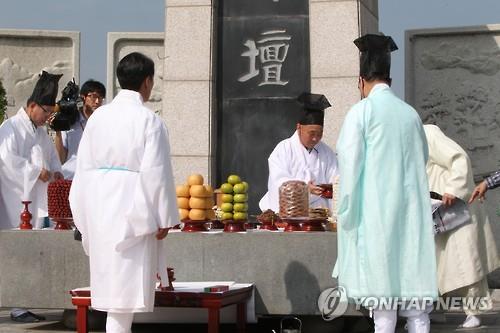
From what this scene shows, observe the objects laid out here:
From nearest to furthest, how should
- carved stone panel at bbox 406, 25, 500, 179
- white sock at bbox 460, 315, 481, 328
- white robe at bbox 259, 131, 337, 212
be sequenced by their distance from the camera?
white sock at bbox 460, 315, 481, 328 → white robe at bbox 259, 131, 337, 212 → carved stone panel at bbox 406, 25, 500, 179

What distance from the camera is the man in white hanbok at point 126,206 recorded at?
16.4 feet

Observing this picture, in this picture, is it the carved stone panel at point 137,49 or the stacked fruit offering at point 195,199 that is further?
the carved stone panel at point 137,49

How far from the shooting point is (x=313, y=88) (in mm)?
8742

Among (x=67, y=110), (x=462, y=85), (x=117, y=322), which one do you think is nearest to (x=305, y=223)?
(x=117, y=322)

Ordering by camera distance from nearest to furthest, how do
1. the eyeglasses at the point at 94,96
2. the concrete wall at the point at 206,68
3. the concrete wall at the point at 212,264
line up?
the concrete wall at the point at 212,264 → the eyeglasses at the point at 94,96 → the concrete wall at the point at 206,68

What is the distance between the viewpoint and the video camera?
8.26 m

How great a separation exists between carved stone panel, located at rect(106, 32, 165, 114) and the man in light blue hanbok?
241 inches

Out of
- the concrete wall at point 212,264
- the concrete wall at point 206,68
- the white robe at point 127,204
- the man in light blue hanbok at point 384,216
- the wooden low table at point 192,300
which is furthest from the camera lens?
the concrete wall at point 206,68

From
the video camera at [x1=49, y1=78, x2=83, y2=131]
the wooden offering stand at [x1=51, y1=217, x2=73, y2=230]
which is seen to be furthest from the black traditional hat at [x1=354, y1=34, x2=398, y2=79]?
the video camera at [x1=49, y1=78, x2=83, y2=131]

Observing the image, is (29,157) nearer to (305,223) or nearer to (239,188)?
(239,188)

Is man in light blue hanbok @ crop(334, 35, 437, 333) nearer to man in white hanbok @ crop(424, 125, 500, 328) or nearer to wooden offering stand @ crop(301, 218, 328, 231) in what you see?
wooden offering stand @ crop(301, 218, 328, 231)

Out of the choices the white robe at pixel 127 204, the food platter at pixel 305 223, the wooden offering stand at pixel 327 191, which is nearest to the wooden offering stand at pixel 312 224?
the food platter at pixel 305 223

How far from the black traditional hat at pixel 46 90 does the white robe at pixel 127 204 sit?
8.33ft

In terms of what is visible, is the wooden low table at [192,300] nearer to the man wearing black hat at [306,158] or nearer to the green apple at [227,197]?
the green apple at [227,197]
